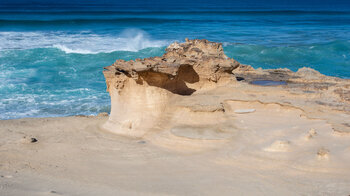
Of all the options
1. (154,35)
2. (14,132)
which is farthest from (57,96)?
(154,35)

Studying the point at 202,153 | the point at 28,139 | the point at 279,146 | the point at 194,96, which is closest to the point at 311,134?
the point at 279,146

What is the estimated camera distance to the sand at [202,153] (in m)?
3.88

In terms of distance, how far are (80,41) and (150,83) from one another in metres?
16.5

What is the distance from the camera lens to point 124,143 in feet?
17.9

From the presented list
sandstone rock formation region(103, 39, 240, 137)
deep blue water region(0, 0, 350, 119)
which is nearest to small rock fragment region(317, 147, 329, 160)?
sandstone rock formation region(103, 39, 240, 137)

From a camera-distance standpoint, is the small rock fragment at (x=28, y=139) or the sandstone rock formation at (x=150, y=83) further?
the sandstone rock formation at (x=150, y=83)

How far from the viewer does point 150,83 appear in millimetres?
5902

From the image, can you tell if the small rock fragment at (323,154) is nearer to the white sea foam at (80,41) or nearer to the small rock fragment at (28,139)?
the small rock fragment at (28,139)

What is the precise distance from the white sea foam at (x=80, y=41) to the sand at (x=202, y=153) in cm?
1300

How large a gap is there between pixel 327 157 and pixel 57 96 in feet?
27.7

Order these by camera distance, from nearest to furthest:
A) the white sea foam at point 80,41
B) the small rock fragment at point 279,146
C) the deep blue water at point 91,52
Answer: the small rock fragment at point 279,146, the deep blue water at point 91,52, the white sea foam at point 80,41

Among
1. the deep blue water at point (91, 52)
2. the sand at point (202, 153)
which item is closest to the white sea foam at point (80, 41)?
the deep blue water at point (91, 52)

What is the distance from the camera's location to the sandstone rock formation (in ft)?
19.0

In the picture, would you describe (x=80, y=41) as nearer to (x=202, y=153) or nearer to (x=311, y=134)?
(x=202, y=153)
